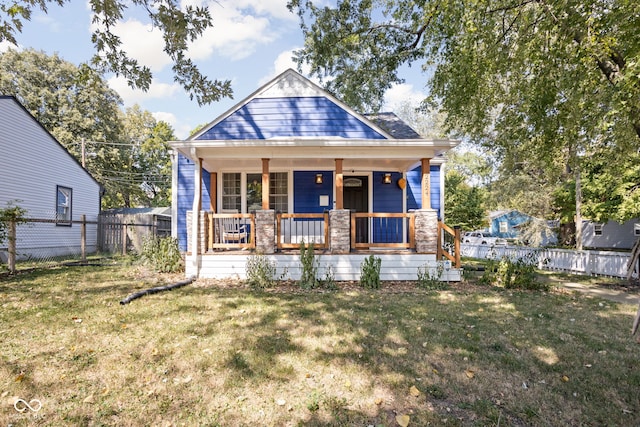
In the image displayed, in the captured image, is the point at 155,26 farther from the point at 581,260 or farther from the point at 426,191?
the point at 581,260

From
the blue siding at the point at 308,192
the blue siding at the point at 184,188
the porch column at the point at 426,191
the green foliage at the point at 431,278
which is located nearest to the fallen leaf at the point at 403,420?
the green foliage at the point at 431,278

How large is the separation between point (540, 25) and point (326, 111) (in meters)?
5.33

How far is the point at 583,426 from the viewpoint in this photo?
7.68 feet

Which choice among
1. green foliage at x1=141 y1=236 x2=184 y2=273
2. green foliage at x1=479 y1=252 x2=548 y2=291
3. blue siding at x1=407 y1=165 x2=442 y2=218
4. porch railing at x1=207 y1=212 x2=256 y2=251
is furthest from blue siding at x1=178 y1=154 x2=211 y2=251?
green foliage at x1=479 y1=252 x2=548 y2=291

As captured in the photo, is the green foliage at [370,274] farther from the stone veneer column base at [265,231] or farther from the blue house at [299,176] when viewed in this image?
the stone veneer column base at [265,231]

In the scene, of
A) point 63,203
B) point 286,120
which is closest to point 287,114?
point 286,120

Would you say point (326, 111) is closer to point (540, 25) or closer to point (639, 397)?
point (540, 25)

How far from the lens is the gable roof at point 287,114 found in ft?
31.4

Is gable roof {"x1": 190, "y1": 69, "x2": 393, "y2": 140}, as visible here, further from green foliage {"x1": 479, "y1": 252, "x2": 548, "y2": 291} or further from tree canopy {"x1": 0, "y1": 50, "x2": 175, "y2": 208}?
tree canopy {"x1": 0, "y1": 50, "x2": 175, "y2": 208}

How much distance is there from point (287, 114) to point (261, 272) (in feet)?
16.8

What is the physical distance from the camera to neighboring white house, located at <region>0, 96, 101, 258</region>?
11.1 metres

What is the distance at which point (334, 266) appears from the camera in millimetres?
7379

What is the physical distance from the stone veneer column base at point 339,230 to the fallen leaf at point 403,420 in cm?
509

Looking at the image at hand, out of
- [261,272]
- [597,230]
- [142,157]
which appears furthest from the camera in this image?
[142,157]
